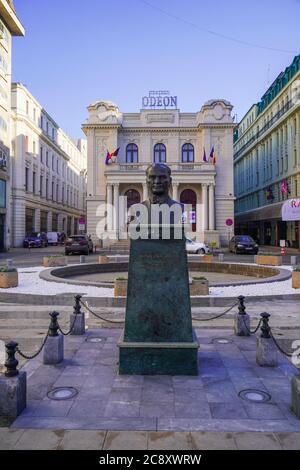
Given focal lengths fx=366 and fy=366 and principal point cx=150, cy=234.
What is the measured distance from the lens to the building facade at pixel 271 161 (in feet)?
126

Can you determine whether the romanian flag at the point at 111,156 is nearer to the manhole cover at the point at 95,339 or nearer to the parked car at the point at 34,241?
the parked car at the point at 34,241

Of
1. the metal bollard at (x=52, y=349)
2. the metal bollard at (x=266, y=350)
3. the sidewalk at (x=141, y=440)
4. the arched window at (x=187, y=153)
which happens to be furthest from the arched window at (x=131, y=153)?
the sidewalk at (x=141, y=440)

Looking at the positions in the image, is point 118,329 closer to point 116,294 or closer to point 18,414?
point 116,294

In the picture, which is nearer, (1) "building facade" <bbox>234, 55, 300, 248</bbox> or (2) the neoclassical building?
(1) "building facade" <bbox>234, 55, 300, 248</bbox>

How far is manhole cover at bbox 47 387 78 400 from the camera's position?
15.6 ft

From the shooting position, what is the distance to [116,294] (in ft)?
36.1

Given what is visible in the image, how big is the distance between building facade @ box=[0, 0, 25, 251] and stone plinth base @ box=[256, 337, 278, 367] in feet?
105

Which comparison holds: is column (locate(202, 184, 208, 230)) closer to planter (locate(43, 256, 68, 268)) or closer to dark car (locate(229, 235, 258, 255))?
dark car (locate(229, 235, 258, 255))

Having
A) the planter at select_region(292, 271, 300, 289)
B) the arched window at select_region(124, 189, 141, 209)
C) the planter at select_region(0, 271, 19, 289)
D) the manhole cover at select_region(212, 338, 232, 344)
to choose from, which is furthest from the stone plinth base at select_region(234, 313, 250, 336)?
the arched window at select_region(124, 189, 141, 209)

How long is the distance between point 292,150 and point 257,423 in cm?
3913

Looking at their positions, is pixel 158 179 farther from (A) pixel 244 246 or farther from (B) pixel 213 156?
(B) pixel 213 156

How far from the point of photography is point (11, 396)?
424cm

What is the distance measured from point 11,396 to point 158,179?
370 centimetres

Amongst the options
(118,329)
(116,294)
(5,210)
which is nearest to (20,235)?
(5,210)
